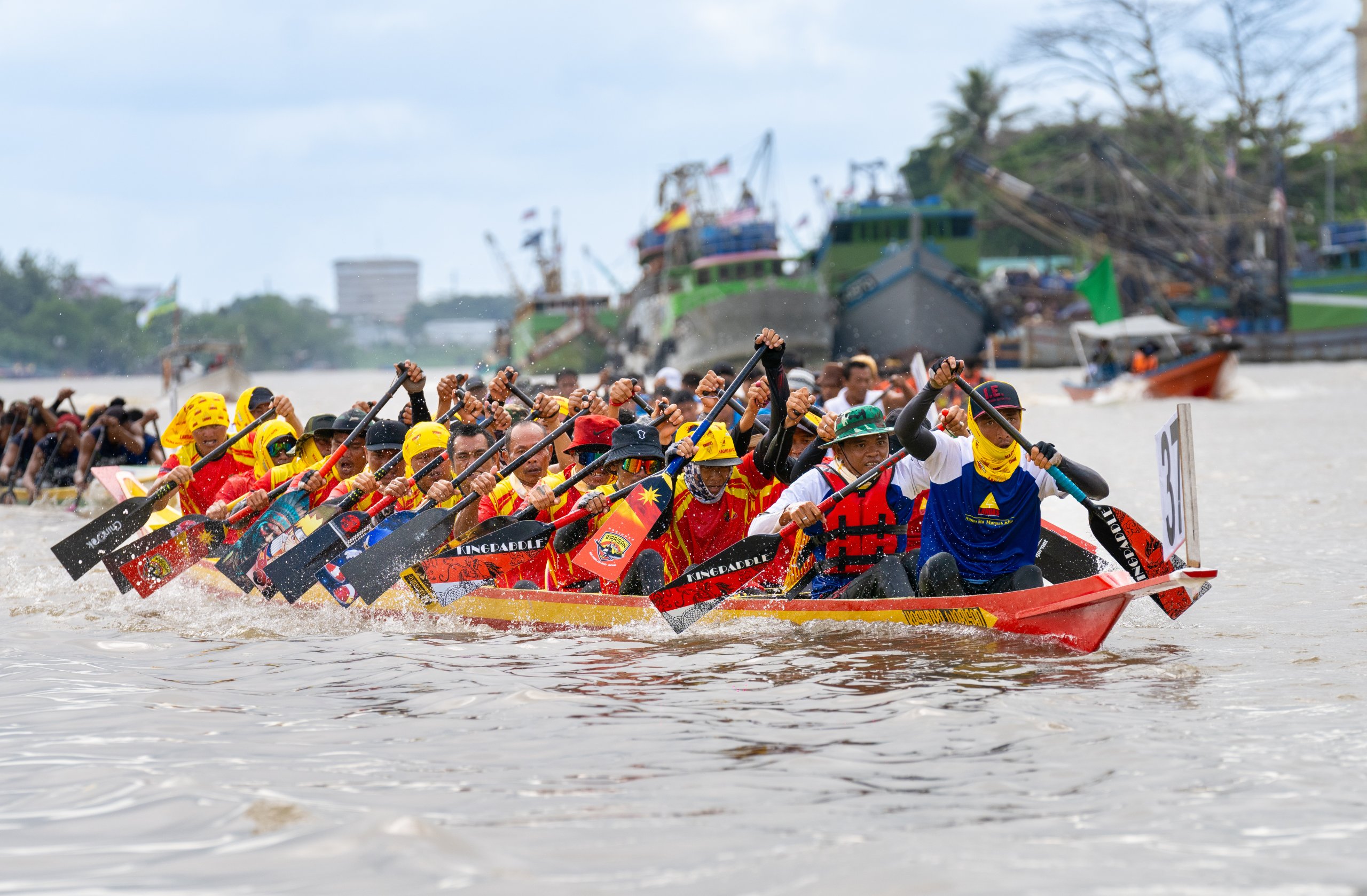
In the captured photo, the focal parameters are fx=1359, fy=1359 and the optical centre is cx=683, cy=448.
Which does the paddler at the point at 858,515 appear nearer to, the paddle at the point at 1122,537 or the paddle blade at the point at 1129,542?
the paddle at the point at 1122,537

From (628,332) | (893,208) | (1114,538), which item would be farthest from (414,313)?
(1114,538)

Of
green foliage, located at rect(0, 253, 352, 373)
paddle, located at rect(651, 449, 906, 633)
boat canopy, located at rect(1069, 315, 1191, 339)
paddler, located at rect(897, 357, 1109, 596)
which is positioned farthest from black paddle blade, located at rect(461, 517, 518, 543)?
green foliage, located at rect(0, 253, 352, 373)

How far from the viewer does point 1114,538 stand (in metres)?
6.80

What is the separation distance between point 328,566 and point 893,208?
3423cm

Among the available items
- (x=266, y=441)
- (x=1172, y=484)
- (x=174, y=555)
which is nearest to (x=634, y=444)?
(x=1172, y=484)

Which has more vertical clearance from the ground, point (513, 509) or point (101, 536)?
point (513, 509)

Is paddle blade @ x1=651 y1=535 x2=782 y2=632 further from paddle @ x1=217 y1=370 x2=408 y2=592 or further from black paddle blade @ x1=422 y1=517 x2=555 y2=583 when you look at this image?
paddle @ x1=217 y1=370 x2=408 y2=592

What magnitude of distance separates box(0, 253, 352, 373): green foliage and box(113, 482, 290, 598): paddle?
3037 inches

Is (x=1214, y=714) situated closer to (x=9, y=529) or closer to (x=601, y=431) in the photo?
(x=601, y=431)

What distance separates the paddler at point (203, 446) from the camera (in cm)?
1094

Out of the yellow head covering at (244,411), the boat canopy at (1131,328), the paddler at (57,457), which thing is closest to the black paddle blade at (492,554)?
the yellow head covering at (244,411)

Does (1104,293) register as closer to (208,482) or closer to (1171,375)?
(1171,375)

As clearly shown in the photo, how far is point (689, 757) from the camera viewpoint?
498 centimetres

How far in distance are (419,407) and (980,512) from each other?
16.4ft
